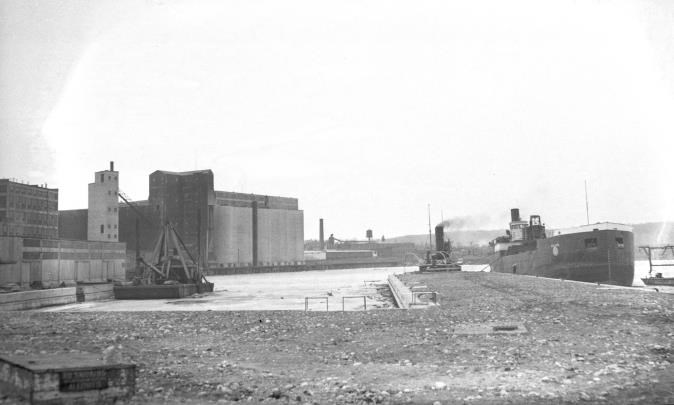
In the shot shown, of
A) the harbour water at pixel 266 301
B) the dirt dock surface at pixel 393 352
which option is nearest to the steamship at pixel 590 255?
the harbour water at pixel 266 301

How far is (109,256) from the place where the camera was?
269 ft

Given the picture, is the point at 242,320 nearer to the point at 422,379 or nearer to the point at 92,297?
the point at 422,379

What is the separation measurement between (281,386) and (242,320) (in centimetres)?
1162

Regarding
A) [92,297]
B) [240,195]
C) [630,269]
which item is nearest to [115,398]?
[92,297]

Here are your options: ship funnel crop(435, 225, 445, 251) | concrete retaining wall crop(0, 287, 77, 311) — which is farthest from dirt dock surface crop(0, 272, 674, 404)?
ship funnel crop(435, 225, 445, 251)

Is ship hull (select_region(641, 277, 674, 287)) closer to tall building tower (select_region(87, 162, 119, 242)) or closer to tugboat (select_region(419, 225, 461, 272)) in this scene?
tugboat (select_region(419, 225, 461, 272))

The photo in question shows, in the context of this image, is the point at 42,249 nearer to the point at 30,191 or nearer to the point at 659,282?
the point at 30,191

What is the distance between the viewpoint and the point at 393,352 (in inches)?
527

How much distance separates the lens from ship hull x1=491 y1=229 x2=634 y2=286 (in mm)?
52812

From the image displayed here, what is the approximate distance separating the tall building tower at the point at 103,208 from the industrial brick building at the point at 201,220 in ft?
3.94

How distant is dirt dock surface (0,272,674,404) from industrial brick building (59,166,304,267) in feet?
316

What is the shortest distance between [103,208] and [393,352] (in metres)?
106

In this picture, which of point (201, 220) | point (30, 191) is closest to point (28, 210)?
point (30, 191)

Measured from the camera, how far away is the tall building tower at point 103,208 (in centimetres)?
10981
